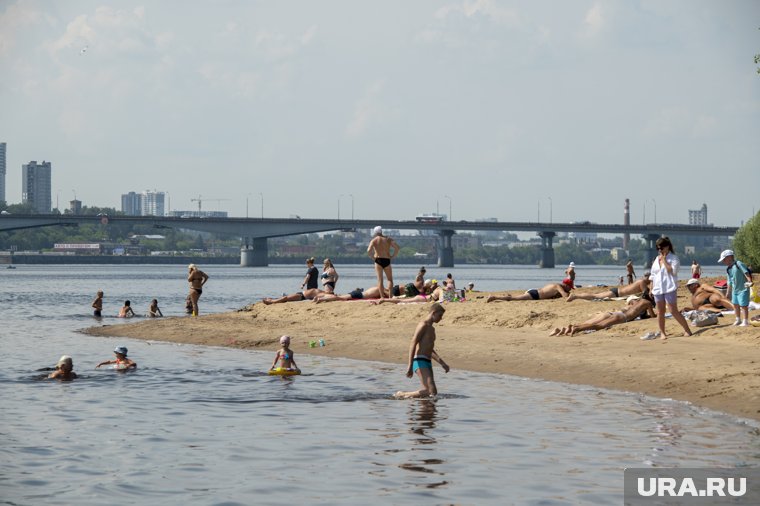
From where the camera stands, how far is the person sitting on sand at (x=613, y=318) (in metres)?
25.7

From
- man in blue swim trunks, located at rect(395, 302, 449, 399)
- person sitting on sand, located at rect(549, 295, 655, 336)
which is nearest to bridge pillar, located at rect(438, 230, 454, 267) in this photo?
person sitting on sand, located at rect(549, 295, 655, 336)

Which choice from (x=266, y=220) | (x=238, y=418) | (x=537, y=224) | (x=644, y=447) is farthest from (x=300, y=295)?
(x=537, y=224)

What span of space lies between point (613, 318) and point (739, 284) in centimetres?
379

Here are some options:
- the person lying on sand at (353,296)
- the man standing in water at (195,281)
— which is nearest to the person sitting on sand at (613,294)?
the person lying on sand at (353,296)

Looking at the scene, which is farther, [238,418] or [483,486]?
[238,418]

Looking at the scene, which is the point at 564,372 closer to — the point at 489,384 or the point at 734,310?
the point at 489,384

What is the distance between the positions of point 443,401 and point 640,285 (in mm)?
11102

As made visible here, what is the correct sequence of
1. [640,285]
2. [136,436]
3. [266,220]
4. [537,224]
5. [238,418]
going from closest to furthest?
[136,436], [238,418], [640,285], [266,220], [537,224]

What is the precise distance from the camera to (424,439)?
15.7 meters

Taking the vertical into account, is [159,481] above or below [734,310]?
below

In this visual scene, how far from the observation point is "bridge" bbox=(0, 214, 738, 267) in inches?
6147

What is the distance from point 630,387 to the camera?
20.0 metres

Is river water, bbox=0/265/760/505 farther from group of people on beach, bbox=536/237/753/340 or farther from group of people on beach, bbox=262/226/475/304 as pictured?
group of people on beach, bbox=262/226/475/304

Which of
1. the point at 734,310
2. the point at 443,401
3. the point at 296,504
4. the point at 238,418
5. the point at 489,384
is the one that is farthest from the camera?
the point at 734,310
